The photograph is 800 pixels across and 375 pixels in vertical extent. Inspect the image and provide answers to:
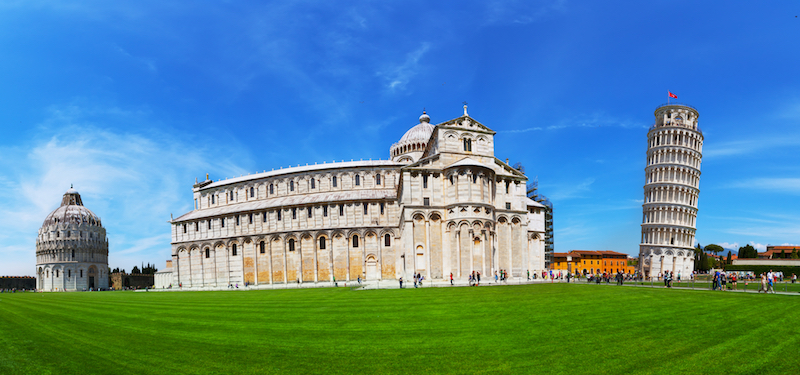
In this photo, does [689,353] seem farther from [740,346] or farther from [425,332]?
[425,332]

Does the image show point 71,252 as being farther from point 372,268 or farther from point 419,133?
point 419,133

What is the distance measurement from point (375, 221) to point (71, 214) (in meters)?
78.2

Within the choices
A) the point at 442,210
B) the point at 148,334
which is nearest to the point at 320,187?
the point at 442,210

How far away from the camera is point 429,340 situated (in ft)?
42.8

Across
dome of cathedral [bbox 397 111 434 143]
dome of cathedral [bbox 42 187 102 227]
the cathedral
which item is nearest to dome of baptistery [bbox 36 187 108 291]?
dome of cathedral [bbox 42 187 102 227]

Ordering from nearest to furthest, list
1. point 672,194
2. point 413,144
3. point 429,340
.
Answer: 1. point 429,340
2. point 413,144
3. point 672,194

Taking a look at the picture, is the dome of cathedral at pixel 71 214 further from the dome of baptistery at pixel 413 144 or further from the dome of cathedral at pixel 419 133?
the dome of cathedral at pixel 419 133

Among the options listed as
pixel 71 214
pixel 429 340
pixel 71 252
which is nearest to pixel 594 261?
pixel 429 340

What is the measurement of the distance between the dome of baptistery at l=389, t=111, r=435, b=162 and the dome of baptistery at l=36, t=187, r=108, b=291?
70.4 meters

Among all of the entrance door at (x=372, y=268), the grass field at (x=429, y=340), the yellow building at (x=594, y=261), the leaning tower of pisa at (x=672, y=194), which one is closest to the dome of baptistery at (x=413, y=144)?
the entrance door at (x=372, y=268)

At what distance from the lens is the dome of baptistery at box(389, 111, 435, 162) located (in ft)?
242

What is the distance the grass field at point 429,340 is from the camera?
1038cm

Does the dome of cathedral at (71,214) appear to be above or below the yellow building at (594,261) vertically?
above

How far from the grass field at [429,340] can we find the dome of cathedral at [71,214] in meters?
95.4
